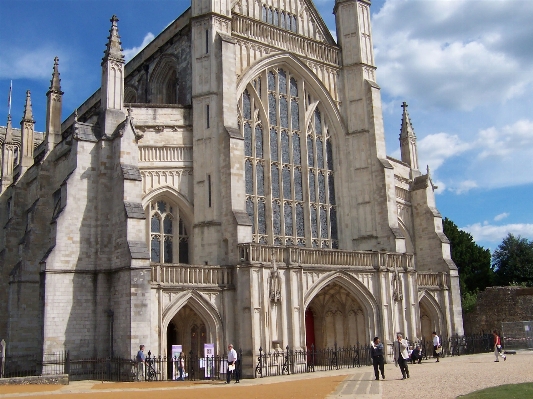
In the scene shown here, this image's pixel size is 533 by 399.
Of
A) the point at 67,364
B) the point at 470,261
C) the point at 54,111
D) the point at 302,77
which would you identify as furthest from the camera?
the point at 470,261

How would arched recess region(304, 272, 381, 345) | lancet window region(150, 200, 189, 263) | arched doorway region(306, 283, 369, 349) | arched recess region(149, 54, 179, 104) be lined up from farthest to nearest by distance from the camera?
arched recess region(149, 54, 179, 104) < arched doorway region(306, 283, 369, 349) < arched recess region(304, 272, 381, 345) < lancet window region(150, 200, 189, 263)

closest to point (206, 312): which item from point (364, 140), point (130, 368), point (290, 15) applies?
point (130, 368)

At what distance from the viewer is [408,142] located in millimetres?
38500

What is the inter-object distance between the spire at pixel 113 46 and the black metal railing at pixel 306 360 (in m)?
13.8

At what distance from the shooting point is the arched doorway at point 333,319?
27.9m

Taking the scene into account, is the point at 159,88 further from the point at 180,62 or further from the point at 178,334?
the point at 178,334

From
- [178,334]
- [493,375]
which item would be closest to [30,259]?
[178,334]

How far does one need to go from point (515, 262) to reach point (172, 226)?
33333 mm

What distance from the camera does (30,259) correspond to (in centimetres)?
2880

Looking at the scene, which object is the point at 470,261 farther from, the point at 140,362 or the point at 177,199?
the point at 140,362

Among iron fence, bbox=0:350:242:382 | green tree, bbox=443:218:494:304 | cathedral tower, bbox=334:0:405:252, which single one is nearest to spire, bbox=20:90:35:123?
iron fence, bbox=0:350:242:382

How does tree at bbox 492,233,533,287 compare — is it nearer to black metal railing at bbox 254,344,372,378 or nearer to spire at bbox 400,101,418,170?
spire at bbox 400,101,418,170

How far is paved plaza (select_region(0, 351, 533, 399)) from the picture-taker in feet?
49.8

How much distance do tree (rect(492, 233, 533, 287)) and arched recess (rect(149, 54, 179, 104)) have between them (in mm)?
31358
